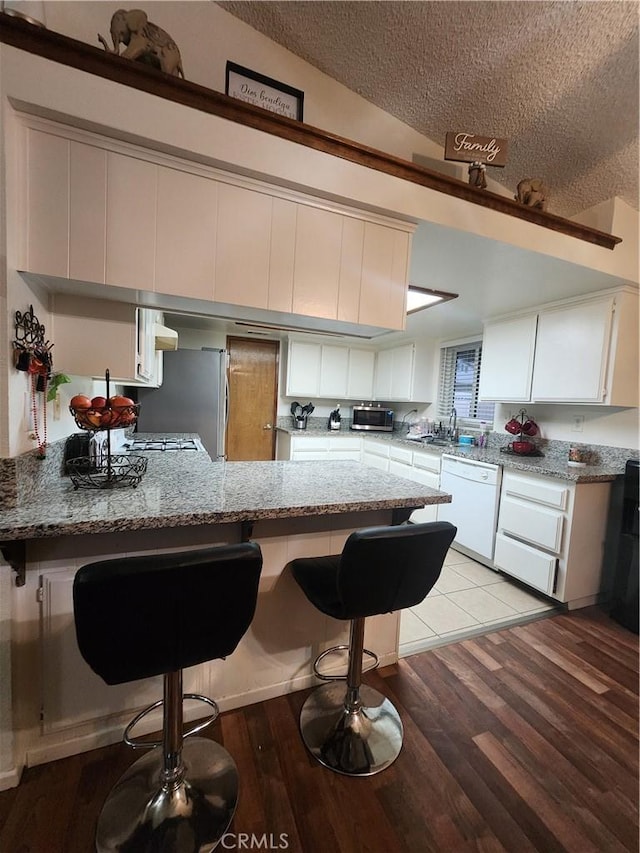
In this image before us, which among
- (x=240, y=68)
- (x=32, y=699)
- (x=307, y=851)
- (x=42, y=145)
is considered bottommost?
(x=307, y=851)

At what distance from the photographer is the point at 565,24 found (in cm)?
150

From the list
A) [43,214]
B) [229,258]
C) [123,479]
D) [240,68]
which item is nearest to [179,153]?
[229,258]

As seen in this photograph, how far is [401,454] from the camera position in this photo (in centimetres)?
387

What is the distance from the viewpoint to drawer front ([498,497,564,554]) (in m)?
2.30

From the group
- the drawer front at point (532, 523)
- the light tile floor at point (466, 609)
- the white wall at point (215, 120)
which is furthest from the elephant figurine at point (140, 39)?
the drawer front at point (532, 523)

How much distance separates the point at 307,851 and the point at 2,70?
8.15ft

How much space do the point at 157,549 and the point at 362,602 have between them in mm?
754

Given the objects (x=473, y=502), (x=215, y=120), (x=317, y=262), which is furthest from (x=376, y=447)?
(x=215, y=120)

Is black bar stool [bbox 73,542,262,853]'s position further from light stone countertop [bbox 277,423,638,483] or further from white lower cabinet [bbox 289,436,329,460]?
white lower cabinet [bbox 289,436,329,460]

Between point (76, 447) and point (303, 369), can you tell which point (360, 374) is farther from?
Answer: point (76, 447)

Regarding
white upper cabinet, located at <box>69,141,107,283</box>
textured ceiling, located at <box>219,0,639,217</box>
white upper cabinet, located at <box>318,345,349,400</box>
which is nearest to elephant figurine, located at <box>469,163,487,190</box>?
textured ceiling, located at <box>219,0,639,217</box>

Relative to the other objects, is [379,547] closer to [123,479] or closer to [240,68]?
[123,479]

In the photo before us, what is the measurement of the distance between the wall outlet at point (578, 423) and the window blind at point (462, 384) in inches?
32.7

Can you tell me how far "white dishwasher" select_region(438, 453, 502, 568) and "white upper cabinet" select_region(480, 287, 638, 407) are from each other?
27.6 inches
